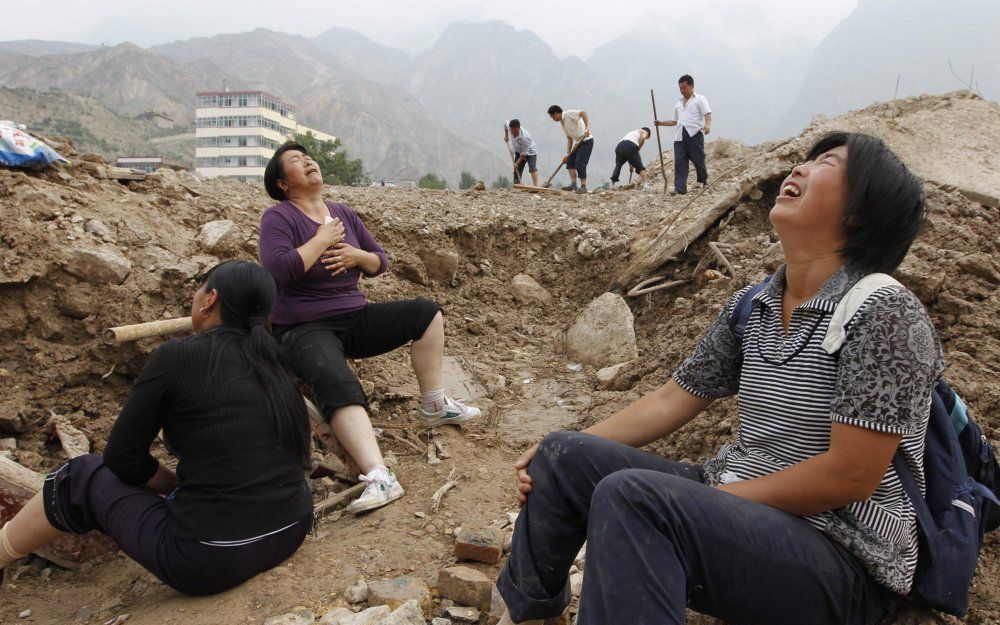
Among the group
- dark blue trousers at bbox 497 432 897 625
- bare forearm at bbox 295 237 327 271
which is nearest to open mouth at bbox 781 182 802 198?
dark blue trousers at bbox 497 432 897 625

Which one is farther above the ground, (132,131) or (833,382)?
(132,131)

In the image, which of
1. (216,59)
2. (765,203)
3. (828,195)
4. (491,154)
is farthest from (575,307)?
(216,59)

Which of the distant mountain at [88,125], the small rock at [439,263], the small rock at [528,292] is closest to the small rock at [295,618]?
the small rock at [439,263]

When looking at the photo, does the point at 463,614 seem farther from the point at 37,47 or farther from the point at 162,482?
the point at 37,47

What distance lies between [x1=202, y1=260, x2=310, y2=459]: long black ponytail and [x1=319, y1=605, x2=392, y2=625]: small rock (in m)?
0.63

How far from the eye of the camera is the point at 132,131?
67625 mm

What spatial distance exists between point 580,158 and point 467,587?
356 inches

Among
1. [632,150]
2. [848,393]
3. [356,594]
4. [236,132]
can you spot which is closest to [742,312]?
[848,393]

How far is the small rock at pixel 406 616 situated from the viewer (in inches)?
76.9

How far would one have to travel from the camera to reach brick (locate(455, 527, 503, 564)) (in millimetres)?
2410

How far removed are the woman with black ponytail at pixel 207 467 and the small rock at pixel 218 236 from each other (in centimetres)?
216

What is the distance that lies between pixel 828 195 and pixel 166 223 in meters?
4.37

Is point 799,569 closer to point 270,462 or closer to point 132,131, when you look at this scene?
point 270,462

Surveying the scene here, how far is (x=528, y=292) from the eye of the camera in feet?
19.9
